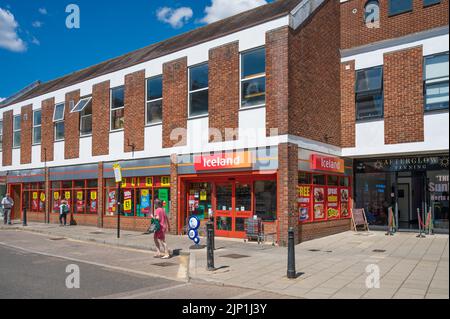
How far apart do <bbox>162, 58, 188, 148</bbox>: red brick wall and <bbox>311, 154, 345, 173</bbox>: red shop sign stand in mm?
5323

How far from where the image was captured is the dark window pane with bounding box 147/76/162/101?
735 inches

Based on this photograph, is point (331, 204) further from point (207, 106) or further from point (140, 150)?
point (140, 150)

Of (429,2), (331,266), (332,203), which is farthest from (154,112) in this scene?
(429,2)

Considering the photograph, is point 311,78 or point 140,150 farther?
point 140,150

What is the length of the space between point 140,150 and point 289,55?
8081mm

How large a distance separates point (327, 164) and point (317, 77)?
3.27 metres

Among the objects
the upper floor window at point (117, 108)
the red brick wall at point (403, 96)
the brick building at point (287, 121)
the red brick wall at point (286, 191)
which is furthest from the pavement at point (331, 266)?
the upper floor window at point (117, 108)

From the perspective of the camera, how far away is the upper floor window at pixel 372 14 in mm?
17392

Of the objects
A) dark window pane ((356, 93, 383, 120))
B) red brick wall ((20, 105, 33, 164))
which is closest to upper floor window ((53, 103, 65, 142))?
red brick wall ((20, 105, 33, 164))

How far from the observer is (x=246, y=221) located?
1505 centimetres

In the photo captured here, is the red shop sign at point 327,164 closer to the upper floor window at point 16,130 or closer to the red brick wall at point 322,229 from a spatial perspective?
the red brick wall at point 322,229

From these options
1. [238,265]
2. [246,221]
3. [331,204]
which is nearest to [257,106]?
[246,221]

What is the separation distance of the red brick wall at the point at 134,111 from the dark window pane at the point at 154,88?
0.29 metres

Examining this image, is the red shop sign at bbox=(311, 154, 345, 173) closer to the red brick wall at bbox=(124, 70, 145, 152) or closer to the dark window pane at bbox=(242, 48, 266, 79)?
the dark window pane at bbox=(242, 48, 266, 79)
